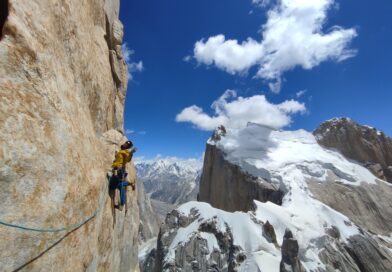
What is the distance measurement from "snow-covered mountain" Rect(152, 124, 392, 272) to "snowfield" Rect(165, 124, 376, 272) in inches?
6.3

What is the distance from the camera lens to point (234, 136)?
9144cm

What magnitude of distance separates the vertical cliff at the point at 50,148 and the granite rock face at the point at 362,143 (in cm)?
8701

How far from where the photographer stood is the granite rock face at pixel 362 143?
84.7m

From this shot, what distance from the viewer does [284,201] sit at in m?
58.3

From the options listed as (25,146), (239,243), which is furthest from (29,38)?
(239,243)

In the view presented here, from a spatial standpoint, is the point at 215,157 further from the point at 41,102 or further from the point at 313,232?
the point at 41,102

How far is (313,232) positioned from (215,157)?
44.2 m

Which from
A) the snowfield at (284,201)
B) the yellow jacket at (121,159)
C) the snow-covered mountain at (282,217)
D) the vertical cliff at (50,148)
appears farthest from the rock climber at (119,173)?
the snowfield at (284,201)

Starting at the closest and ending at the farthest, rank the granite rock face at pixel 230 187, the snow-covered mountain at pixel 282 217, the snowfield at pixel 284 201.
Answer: the snow-covered mountain at pixel 282 217 → the snowfield at pixel 284 201 → the granite rock face at pixel 230 187

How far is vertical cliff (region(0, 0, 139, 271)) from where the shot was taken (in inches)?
265

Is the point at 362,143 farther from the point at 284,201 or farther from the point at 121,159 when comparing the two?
the point at 121,159

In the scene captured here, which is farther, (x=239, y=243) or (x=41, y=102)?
(x=239, y=243)

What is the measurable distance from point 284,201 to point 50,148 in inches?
2204

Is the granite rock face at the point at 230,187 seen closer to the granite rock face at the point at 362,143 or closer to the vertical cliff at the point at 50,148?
the granite rock face at the point at 362,143
